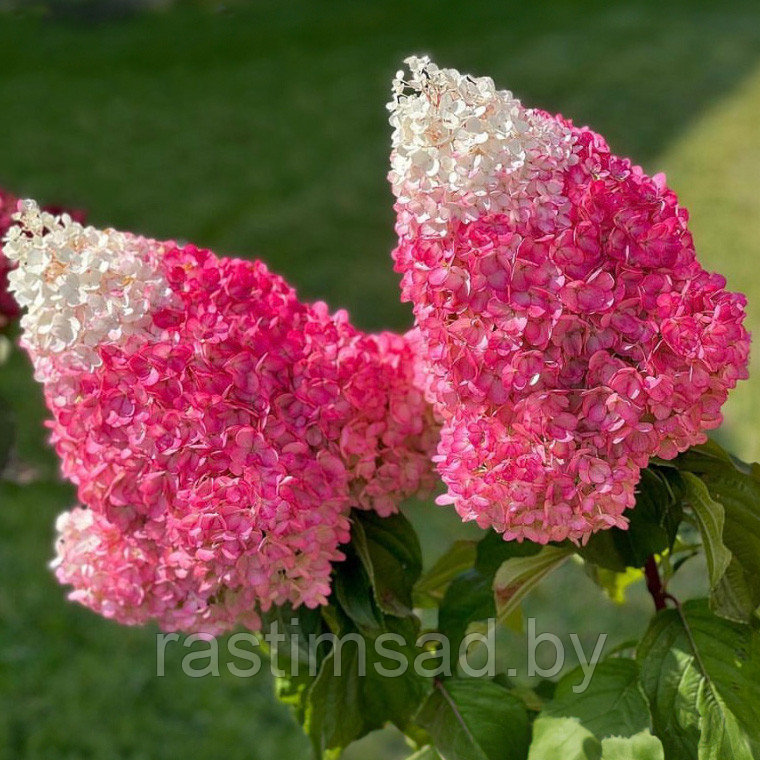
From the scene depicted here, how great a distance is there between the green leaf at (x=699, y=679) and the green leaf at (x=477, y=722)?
130 mm

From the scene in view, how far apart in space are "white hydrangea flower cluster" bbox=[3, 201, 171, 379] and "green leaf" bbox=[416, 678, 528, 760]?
435 millimetres

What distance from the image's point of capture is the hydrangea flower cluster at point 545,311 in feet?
2.87

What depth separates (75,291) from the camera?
97 cm

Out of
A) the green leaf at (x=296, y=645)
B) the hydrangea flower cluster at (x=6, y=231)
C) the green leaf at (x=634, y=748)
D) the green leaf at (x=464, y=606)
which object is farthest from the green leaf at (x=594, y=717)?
the hydrangea flower cluster at (x=6, y=231)

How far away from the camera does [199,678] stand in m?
2.52

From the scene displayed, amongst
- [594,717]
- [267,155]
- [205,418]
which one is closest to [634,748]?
[594,717]

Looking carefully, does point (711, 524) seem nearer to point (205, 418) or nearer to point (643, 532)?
point (643, 532)

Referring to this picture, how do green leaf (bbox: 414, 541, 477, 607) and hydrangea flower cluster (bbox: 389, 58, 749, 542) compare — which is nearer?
hydrangea flower cluster (bbox: 389, 58, 749, 542)

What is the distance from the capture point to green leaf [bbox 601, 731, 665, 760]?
95cm

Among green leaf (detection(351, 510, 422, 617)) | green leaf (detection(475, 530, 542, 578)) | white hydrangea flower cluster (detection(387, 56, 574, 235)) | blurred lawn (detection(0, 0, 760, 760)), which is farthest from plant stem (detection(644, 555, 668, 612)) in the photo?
blurred lawn (detection(0, 0, 760, 760))

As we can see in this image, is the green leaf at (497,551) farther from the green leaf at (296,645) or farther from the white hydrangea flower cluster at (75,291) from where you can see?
the white hydrangea flower cluster at (75,291)

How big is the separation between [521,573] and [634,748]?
165 mm

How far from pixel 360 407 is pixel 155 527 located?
19 centimetres

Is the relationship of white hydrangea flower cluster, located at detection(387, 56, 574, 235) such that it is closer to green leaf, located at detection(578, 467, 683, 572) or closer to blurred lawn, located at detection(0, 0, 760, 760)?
green leaf, located at detection(578, 467, 683, 572)
